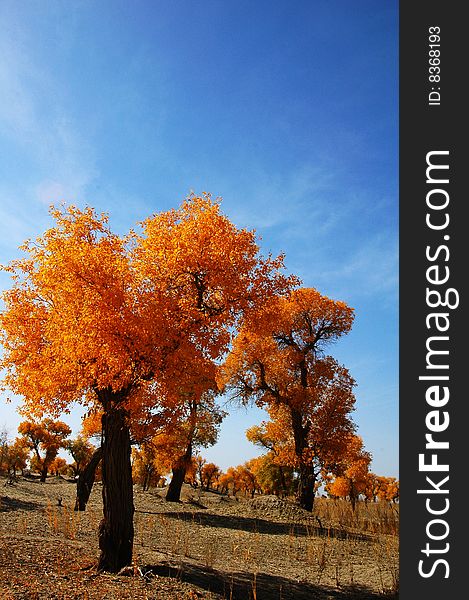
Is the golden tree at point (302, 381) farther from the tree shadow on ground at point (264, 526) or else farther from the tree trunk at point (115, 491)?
the tree trunk at point (115, 491)

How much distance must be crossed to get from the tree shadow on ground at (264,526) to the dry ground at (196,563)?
0.34 feet

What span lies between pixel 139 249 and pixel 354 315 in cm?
1988

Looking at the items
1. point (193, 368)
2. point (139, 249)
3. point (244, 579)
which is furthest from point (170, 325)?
point (244, 579)

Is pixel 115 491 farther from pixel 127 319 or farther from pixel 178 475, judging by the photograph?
pixel 178 475

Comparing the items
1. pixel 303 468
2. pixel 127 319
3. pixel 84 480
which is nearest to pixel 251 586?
pixel 127 319

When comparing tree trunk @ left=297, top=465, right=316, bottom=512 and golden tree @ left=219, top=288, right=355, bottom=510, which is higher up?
golden tree @ left=219, top=288, right=355, bottom=510

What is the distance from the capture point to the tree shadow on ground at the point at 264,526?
1886 cm

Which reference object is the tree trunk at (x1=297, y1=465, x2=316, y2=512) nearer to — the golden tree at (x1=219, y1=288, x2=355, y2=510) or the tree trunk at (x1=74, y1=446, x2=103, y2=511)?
the golden tree at (x1=219, y1=288, x2=355, y2=510)

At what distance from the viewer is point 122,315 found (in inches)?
417

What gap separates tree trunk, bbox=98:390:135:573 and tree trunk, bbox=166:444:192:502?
61.0 feet

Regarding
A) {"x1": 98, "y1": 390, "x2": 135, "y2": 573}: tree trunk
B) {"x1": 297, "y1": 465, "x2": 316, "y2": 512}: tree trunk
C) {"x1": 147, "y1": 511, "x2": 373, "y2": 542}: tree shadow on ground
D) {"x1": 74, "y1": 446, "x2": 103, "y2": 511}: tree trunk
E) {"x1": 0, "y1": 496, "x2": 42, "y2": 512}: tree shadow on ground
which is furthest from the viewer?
{"x1": 297, "y1": 465, "x2": 316, "y2": 512}: tree trunk

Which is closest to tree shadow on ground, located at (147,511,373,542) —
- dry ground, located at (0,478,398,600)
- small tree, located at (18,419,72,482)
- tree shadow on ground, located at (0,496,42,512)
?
dry ground, located at (0,478,398,600)

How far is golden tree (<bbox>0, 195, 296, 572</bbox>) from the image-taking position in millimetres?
10578

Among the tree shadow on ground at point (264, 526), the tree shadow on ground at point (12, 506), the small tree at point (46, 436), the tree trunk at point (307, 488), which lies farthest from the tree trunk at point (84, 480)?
the small tree at point (46, 436)
